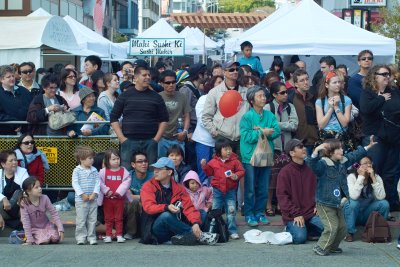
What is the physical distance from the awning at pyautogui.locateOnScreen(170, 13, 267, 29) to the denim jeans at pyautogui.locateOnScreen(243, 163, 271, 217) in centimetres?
2443

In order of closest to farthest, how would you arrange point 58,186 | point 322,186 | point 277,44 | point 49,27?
1. point 322,186
2. point 58,186
3. point 277,44
4. point 49,27

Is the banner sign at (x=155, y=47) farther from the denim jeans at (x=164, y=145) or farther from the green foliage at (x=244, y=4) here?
the green foliage at (x=244, y=4)

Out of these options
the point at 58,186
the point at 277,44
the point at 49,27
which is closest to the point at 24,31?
the point at 49,27

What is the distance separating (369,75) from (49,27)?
9353 mm

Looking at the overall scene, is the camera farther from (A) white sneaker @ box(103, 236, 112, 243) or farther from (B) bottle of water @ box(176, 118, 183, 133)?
(B) bottle of water @ box(176, 118, 183, 133)

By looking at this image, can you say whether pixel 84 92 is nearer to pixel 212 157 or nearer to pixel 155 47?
pixel 212 157

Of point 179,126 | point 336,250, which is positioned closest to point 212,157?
point 179,126

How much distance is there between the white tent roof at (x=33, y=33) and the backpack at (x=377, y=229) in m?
9.54

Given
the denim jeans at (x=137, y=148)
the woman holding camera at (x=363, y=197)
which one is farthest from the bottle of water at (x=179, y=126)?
the woman holding camera at (x=363, y=197)

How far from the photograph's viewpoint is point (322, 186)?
1018 centimetres

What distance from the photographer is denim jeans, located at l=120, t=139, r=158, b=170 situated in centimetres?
1195

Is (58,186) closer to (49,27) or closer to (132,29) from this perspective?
(49,27)

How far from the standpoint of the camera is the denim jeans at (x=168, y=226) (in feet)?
35.7

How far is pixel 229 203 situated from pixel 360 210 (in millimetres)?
1709
